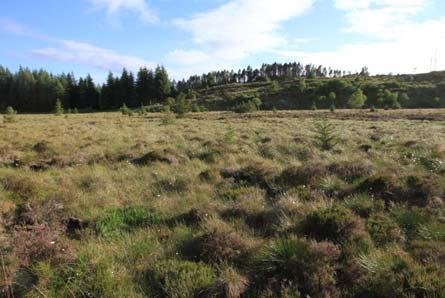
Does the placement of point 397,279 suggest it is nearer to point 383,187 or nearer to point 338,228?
point 338,228

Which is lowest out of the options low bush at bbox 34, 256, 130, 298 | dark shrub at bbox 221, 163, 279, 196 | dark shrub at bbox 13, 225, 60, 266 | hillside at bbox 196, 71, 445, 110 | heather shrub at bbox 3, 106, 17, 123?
hillside at bbox 196, 71, 445, 110

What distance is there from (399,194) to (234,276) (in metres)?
3.73

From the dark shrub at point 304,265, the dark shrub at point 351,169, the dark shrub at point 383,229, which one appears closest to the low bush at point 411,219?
the dark shrub at point 383,229

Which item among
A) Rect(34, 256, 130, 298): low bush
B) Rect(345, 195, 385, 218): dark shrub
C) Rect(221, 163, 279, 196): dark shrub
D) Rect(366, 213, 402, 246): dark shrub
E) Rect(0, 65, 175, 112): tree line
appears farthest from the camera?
Rect(0, 65, 175, 112): tree line

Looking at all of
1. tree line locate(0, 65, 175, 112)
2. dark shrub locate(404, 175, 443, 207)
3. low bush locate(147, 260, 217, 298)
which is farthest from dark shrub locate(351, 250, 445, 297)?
tree line locate(0, 65, 175, 112)

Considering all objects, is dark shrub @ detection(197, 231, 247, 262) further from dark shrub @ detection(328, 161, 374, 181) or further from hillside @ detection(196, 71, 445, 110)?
hillside @ detection(196, 71, 445, 110)

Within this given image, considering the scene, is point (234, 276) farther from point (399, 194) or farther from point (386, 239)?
point (399, 194)

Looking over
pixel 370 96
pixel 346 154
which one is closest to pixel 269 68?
pixel 370 96

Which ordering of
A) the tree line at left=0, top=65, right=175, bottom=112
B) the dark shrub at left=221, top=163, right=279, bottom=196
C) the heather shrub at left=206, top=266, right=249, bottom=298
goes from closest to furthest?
the heather shrub at left=206, top=266, right=249, bottom=298, the dark shrub at left=221, top=163, right=279, bottom=196, the tree line at left=0, top=65, right=175, bottom=112

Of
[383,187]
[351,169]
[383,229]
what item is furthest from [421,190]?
[351,169]

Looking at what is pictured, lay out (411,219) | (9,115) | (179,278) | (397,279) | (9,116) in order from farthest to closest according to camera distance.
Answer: (9,115) < (9,116) < (411,219) < (179,278) < (397,279)

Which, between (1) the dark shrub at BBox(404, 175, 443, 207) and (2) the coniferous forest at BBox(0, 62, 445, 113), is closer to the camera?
(1) the dark shrub at BBox(404, 175, 443, 207)

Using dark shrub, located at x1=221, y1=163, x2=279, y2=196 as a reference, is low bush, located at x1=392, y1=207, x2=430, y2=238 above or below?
above

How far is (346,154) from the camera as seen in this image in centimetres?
1115
